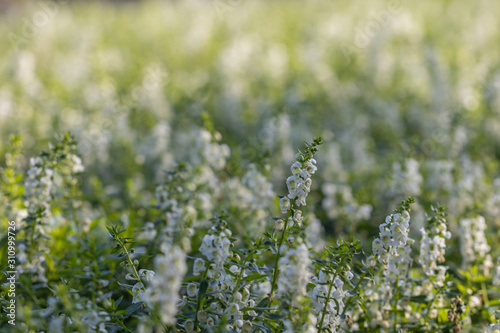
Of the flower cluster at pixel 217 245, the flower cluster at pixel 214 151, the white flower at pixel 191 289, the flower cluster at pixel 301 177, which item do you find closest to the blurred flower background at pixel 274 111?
the flower cluster at pixel 214 151

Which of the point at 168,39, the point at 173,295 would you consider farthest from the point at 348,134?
the point at 168,39

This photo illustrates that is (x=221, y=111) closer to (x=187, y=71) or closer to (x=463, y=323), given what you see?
(x=187, y=71)

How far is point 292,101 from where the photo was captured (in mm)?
6762

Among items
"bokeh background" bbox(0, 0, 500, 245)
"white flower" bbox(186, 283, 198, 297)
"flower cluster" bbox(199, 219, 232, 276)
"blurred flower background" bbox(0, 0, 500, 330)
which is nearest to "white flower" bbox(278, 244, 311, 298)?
"flower cluster" bbox(199, 219, 232, 276)

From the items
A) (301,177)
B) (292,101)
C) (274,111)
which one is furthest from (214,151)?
(292,101)

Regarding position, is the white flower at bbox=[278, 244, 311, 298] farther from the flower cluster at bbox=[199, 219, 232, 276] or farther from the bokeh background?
the bokeh background

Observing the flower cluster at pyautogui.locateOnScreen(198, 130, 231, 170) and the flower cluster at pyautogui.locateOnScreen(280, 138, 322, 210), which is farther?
the flower cluster at pyautogui.locateOnScreen(198, 130, 231, 170)

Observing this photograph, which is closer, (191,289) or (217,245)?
(217,245)

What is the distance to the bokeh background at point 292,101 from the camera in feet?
15.5

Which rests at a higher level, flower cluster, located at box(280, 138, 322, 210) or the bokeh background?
the bokeh background

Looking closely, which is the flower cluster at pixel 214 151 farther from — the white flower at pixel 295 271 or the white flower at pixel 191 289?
the white flower at pixel 295 271

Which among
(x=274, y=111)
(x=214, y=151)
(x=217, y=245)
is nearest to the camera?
(x=217, y=245)

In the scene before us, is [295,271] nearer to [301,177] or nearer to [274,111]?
[301,177]

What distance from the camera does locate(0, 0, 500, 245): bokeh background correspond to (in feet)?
15.5
